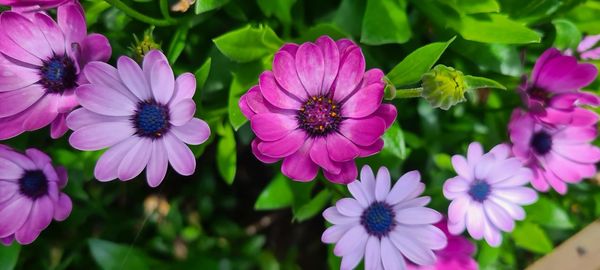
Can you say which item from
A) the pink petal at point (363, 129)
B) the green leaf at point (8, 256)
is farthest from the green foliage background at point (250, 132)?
the pink petal at point (363, 129)

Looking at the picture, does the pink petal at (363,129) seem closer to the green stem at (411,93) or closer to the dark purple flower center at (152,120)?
the green stem at (411,93)

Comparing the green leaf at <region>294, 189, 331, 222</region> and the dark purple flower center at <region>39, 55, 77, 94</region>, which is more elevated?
the dark purple flower center at <region>39, 55, 77, 94</region>

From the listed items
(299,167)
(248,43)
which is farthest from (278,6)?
(299,167)

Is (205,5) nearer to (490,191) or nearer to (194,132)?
(194,132)

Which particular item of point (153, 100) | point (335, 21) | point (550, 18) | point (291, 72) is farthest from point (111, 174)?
point (550, 18)

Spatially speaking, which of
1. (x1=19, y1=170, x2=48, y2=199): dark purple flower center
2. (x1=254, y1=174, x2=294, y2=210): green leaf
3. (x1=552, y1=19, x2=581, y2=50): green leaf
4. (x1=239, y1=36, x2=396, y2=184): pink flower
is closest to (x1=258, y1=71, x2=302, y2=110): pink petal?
(x1=239, y1=36, x2=396, y2=184): pink flower

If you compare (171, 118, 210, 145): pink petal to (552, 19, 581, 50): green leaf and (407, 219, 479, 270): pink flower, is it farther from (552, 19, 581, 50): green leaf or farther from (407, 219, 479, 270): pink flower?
(552, 19, 581, 50): green leaf
